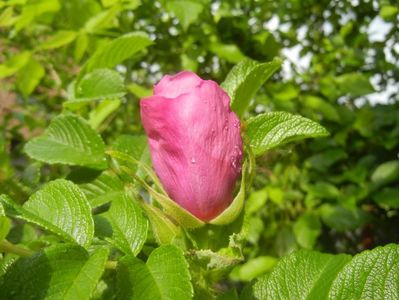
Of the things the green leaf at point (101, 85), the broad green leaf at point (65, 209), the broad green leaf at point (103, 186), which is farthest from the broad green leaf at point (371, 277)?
the green leaf at point (101, 85)

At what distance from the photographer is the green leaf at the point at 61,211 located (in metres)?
0.56

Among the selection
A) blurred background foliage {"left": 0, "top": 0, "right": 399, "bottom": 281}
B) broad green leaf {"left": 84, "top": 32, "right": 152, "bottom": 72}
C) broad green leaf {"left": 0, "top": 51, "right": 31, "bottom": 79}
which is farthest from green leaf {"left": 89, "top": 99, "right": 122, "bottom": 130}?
broad green leaf {"left": 0, "top": 51, "right": 31, "bottom": 79}

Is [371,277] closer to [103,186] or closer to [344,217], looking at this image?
[103,186]

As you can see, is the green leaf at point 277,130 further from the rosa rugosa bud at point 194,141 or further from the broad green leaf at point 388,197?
the broad green leaf at point 388,197

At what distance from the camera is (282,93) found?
1578 mm

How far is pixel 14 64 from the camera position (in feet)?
4.44

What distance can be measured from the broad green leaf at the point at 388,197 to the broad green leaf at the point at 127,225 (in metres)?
0.94

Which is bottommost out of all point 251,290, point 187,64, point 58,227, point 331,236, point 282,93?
point 331,236

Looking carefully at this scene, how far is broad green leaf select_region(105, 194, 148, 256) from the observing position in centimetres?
59

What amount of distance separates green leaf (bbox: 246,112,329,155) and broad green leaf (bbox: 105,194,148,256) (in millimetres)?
155

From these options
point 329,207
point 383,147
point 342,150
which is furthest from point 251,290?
point 383,147

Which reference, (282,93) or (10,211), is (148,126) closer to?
(10,211)

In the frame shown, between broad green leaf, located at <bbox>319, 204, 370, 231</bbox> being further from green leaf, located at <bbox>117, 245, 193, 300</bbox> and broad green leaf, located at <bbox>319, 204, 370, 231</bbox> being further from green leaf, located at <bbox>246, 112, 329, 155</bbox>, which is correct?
green leaf, located at <bbox>117, 245, 193, 300</bbox>

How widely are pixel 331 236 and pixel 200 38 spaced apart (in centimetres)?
77
